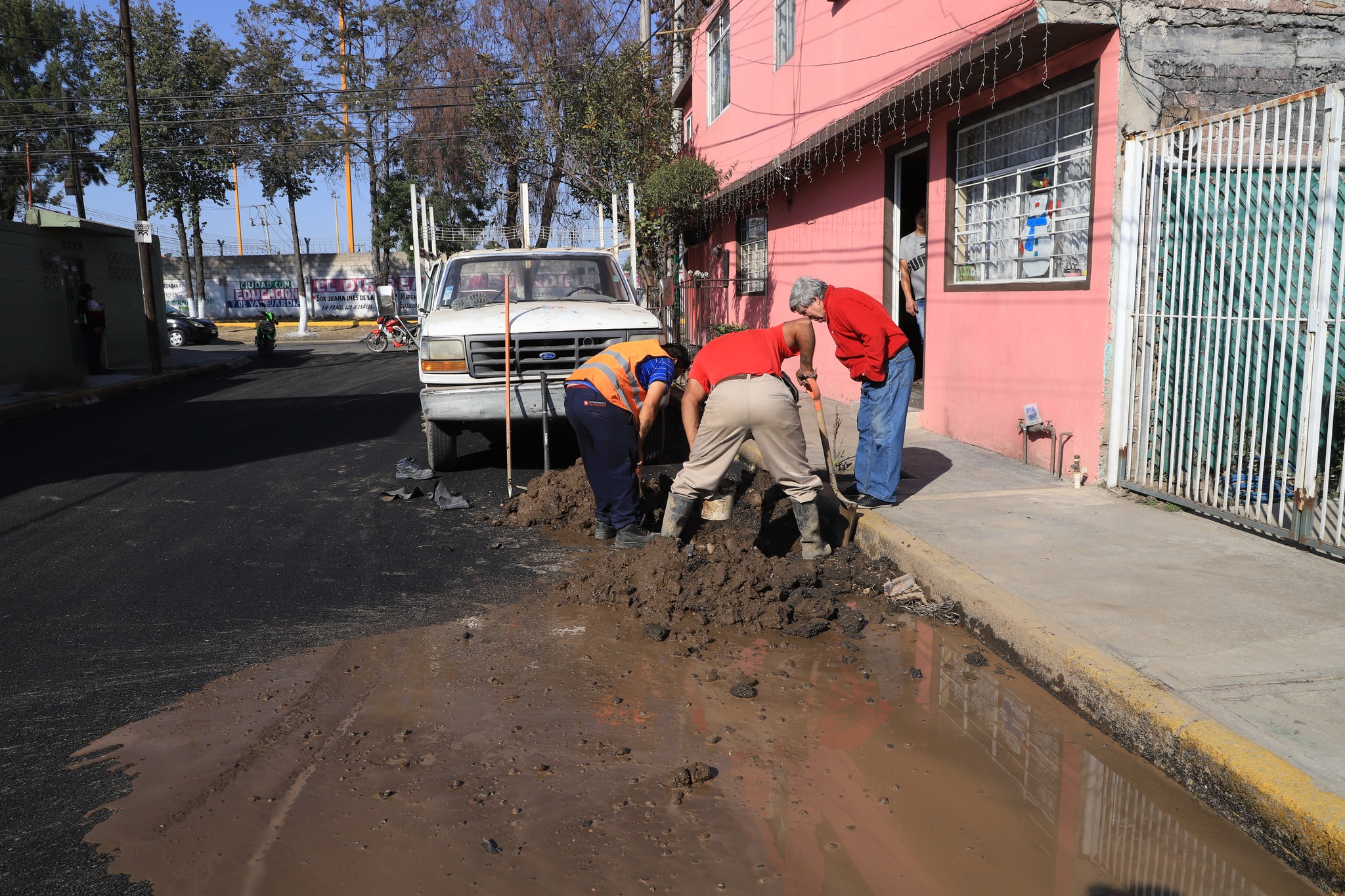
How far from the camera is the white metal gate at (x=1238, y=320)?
4801mm

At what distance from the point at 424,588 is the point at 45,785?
2235mm

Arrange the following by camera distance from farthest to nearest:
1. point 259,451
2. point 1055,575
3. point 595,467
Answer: point 259,451 < point 595,467 < point 1055,575

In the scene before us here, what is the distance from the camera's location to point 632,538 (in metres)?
5.81

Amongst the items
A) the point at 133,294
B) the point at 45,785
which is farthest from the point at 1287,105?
the point at 133,294

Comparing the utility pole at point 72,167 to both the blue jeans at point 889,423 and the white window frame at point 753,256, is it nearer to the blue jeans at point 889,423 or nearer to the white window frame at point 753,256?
the white window frame at point 753,256

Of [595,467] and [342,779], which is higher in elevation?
[595,467]

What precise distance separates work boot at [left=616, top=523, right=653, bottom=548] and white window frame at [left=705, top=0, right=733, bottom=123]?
13030 millimetres

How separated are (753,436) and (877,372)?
4.35 feet

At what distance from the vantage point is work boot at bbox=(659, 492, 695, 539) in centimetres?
542

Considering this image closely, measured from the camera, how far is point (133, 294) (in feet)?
74.4

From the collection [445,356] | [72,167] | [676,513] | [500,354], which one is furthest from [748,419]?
[72,167]

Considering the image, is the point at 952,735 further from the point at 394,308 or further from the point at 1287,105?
the point at 394,308

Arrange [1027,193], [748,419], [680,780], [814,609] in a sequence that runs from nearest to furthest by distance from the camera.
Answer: [680,780] < [814,609] < [748,419] < [1027,193]

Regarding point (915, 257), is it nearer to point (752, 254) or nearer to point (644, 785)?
point (752, 254)
